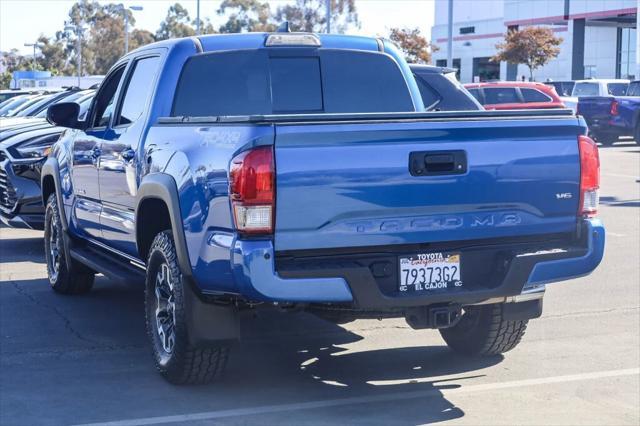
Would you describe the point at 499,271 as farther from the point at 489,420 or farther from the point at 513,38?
the point at 513,38

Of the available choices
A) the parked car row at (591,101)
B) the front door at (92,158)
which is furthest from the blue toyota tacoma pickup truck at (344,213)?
the parked car row at (591,101)

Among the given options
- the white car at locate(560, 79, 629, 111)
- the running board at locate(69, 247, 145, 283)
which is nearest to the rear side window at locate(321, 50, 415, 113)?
the running board at locate(69, 247, 145, 283)

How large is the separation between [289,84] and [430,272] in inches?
86.7

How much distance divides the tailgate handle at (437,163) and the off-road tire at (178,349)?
1.50 m

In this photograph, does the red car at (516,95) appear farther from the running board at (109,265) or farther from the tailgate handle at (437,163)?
the tailgate handle at (437,163)

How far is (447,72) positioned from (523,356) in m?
6.07

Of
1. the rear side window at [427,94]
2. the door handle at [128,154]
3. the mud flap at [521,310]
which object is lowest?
the mud flap at [521,310]

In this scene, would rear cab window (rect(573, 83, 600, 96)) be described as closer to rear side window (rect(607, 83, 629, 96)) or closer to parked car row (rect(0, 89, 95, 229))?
rear side window (rect(607, 83, 629, 96))

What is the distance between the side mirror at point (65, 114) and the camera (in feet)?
28.6

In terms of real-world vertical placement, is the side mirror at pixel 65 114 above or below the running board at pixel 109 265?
above

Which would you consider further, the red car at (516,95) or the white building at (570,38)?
the white building at (570,38)

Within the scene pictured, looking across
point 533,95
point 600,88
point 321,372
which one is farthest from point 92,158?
point 600,88

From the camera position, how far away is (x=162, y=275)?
6.70m

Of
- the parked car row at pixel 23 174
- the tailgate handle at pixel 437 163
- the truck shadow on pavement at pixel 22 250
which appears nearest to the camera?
the tailgate handle at pixel 437 163
